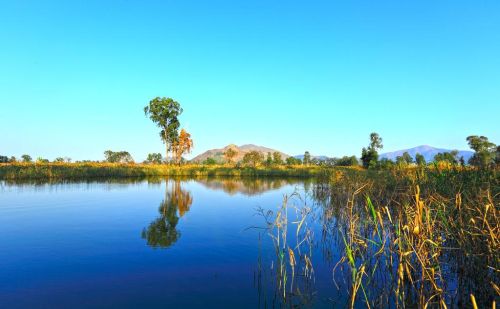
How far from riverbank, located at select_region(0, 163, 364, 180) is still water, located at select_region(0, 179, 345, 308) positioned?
695 inches

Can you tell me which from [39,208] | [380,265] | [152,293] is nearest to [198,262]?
[152,293]

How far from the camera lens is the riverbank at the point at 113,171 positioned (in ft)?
118

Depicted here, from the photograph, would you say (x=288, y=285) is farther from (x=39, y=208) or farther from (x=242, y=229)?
(x=39, y=208)

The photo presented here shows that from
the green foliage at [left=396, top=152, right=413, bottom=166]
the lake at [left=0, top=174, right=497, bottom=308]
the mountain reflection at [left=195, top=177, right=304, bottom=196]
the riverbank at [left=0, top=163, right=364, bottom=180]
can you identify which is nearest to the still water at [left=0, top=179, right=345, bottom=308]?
the lake at [left=0, top=174, right=497, bottom=308]

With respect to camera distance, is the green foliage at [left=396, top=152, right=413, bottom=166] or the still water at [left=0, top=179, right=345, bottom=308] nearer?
the still water at [left=0, top=179, right=345, bottom=308]

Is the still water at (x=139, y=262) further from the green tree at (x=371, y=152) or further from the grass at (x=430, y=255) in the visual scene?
the green tree at (x=371, y=152)

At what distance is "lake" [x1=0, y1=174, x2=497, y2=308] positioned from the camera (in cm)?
604

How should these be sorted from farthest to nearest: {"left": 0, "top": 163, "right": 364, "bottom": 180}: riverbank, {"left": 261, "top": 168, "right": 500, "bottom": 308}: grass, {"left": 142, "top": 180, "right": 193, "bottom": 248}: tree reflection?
{"left": 0, "top": 163, "right": 364, "bottom": 180}: riverbank
{"left": 142, "top": 180, "right": 193, "bottom": 248}: tree reflection
{"left": 261, "top": 168, "right": 500, "bottom": 308}: grass

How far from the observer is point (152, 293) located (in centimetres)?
651

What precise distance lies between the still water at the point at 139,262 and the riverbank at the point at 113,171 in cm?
1765

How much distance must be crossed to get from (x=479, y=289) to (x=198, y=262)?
6617 millimetres

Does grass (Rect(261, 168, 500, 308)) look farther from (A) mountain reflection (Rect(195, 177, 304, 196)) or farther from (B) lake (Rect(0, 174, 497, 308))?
(A) mountain reflection (Rect(195, 177, 304, 196))

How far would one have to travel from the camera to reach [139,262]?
27.8ft

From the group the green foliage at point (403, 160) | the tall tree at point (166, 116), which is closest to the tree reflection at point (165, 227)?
the green foliage at point (403, 160)
